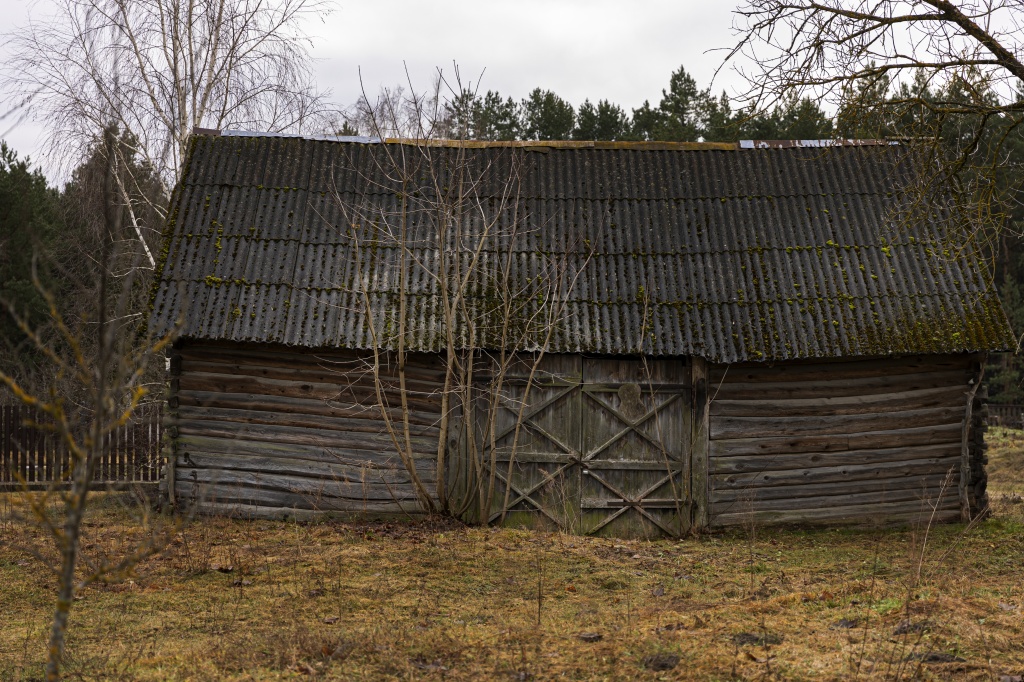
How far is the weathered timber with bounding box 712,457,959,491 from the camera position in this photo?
11.2 metres

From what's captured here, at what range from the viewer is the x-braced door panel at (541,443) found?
10.9 metres

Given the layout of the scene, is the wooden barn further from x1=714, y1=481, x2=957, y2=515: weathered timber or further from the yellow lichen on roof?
the yellow lichen on roof

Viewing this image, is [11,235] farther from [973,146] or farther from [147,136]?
[973,146]

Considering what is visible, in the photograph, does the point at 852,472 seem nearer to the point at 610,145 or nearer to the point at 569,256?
the point at 569,256

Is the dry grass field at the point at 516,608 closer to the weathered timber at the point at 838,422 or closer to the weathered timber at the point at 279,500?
the weathered timber at the point at 279,500

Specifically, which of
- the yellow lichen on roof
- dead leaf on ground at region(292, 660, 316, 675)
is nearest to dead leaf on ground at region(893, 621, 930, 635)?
dead leaf on ground at region(292, 660, 316, 675)

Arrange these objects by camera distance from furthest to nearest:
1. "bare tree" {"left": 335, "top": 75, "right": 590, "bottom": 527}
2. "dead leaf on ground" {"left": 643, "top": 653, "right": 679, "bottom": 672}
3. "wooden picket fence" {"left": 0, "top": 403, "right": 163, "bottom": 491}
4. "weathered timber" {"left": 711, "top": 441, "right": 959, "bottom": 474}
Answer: "wooden picket fence" {"left": 0, "top": 403, "right": 163, "bottom": 491} < "weathered timber" {"left": 711, "top": 441, "right": 959, "bottom": 474} < "bare tree" {"left": 335, "top": 75, "right": 590, "bottom": 527} < "dead leaf on ground" {"left": 643, "top": 653, "right": 679, "bottom": 672}

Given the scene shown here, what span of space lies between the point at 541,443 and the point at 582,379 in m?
0.91

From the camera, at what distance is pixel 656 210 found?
1220 cm

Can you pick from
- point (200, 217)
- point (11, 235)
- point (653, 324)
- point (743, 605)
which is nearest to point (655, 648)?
point (743, 605)

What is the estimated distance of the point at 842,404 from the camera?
443 inches

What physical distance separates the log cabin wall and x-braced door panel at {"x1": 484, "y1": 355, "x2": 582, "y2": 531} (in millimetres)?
1688

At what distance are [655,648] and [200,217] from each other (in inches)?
327

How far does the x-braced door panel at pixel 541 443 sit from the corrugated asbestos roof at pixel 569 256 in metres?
0.53
